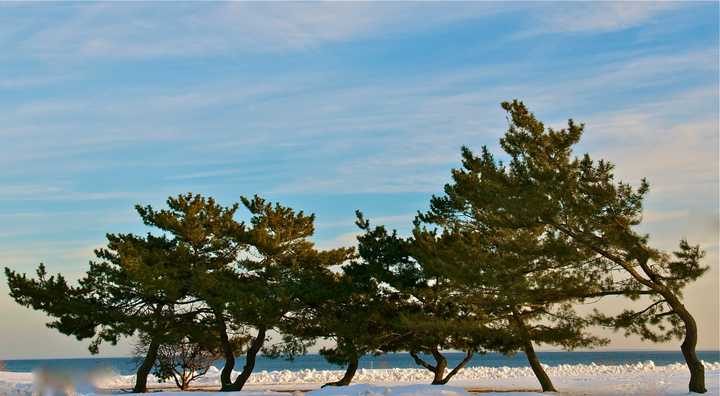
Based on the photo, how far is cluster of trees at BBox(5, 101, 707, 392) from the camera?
23359 millimetres

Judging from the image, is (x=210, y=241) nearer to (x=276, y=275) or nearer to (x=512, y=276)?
(x=276, y=275)

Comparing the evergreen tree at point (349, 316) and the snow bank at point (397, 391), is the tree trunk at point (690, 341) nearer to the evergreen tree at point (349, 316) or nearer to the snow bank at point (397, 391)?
the snow bank at point (397, 391)

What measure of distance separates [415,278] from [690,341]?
909cm

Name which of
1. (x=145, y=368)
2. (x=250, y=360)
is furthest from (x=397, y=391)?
(x=145, y=368)

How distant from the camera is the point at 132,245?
31.1 meters

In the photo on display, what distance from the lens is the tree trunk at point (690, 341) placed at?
77.5 feet

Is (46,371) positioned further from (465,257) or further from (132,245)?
(132,245)

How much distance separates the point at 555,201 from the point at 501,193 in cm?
162

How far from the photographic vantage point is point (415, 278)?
28.5 meters

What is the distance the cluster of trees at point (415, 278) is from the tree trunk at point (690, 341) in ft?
0.14

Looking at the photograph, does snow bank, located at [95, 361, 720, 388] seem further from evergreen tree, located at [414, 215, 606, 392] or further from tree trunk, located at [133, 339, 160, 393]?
evergreen tree, located at [414, 215, 606, 392]

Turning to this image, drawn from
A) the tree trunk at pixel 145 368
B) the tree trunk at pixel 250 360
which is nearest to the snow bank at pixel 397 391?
the tree trunk at pixel 250 360

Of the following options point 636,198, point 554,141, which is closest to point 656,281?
Result: point 636,198

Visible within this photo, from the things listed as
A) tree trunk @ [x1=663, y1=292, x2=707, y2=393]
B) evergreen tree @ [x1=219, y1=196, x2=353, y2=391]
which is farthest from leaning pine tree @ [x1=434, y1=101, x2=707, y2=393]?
evergreen tree @ [x1=219, y1=196, x2=353, y2=391]
